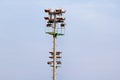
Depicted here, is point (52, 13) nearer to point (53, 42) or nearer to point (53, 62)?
point (53, 42)

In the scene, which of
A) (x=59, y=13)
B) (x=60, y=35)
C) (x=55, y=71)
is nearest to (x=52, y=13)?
(x=59, y=13)

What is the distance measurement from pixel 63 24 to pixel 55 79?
739 cm

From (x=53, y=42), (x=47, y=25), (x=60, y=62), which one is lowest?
(x=60, y=62)

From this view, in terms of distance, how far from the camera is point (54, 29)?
29.0 m

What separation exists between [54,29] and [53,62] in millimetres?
4432

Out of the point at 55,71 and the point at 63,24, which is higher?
the point at 63,24

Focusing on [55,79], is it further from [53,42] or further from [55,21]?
[55,21]

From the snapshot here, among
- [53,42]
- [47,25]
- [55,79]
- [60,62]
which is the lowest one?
[55,79]

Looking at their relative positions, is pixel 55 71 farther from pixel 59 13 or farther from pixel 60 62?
pixel 59 13

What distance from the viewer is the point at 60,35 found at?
2891 cm

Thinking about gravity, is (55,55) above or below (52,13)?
below

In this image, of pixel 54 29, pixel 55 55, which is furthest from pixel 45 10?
pixel 55 55

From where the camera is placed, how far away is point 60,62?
1144 inches

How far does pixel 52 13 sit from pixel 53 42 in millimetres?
3939
